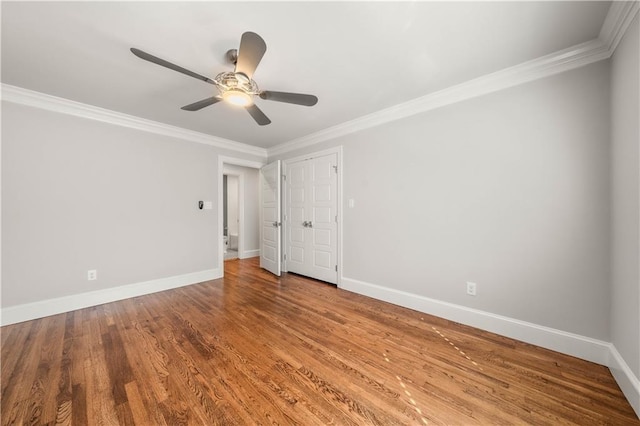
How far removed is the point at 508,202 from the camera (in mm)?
2193

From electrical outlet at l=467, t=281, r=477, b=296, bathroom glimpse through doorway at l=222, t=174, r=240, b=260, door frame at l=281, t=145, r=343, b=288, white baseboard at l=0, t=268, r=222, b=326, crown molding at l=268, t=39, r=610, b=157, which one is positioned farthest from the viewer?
bathroom glimpse through doorway at l=222, t=174, r=240, b=260

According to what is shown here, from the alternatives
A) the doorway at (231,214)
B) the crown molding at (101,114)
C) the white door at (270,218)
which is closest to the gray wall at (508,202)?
the white door at (270,218)

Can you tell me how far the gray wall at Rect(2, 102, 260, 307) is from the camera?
2539 mm

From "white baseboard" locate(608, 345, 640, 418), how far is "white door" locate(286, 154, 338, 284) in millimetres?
2738

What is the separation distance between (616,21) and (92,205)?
530 cm

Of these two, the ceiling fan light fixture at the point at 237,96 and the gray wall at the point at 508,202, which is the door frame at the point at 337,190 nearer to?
the gray wall at the point at 508,202

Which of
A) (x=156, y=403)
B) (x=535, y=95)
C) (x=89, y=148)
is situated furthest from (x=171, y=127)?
(x=535, y=95)

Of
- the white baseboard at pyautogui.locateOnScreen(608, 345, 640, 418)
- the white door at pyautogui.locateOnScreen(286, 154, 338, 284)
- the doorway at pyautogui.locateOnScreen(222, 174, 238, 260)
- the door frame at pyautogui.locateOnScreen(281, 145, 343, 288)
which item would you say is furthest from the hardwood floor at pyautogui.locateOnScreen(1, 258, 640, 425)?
the doorway at pyautogui.locateOnScreen(222, 174, 238, 260)

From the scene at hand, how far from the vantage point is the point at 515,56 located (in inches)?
77.4

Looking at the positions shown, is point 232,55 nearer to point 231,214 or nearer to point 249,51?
point 249,51

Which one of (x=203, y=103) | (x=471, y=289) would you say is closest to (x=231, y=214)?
(x=203, y=103)

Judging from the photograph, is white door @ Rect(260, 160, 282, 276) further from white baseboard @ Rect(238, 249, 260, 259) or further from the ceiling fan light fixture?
the ceiling fan light fixture

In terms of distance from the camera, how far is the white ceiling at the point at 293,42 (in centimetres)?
150

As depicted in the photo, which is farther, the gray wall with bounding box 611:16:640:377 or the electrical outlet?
the electrical outlet
